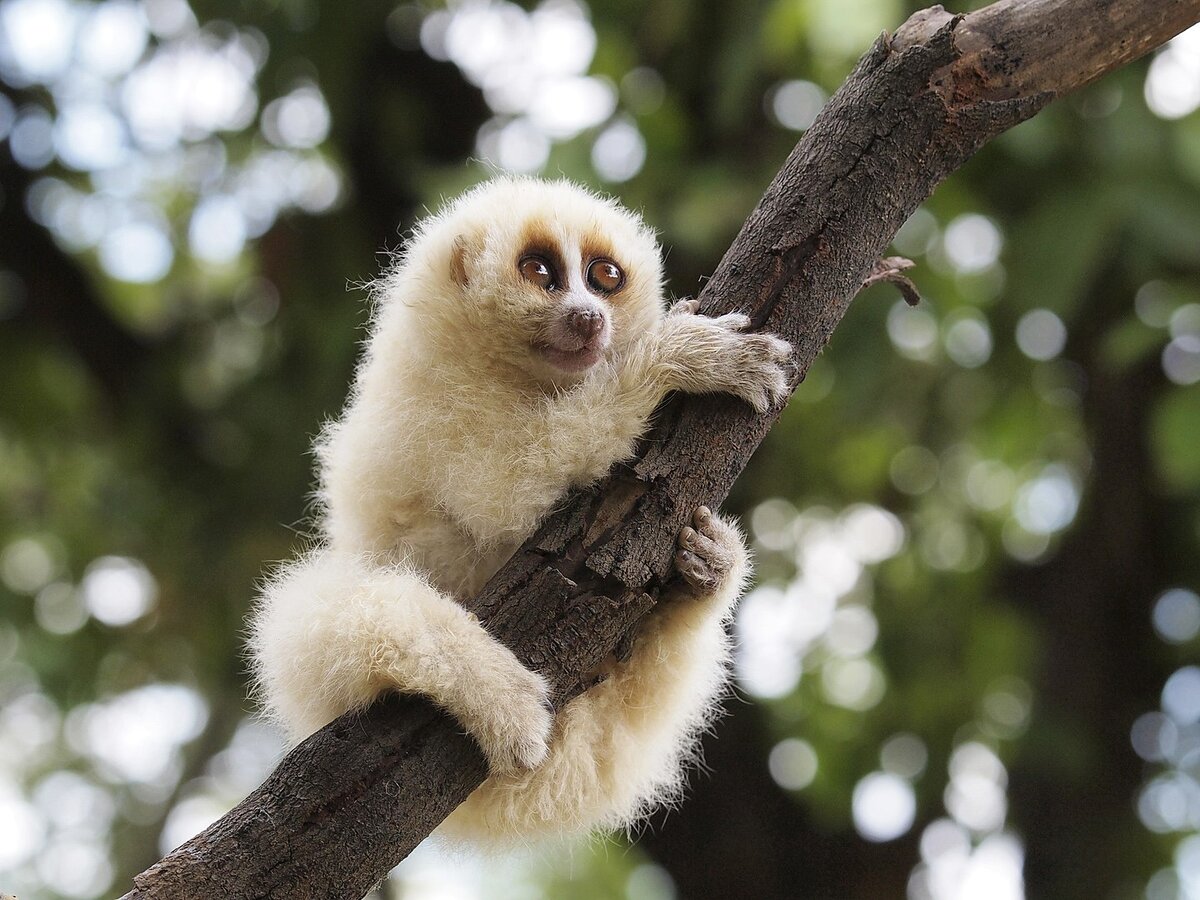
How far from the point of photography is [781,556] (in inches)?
244

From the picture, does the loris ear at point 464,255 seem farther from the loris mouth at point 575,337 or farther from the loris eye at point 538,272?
the loris mouth at point 575,337

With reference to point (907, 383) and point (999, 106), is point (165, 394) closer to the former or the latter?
point (907, 383)

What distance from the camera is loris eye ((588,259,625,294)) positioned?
3.06 metres

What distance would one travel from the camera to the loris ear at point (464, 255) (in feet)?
9.83

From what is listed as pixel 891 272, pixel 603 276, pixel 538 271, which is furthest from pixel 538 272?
pixel 891 272

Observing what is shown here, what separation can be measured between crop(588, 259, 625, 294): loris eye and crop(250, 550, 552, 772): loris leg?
0.92 meters

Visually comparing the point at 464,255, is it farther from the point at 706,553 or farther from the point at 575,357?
the point at 706,553

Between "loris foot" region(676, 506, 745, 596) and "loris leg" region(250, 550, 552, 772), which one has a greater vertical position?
"loris foot" region(676, 506, 745, 596)

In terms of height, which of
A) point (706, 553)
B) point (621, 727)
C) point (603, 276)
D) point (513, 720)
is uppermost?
point (603, 276)

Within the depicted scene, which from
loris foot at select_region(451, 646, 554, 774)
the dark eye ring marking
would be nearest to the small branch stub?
the dark eye ring marking

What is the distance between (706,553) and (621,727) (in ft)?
1.85

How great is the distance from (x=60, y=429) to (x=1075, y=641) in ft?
18.2

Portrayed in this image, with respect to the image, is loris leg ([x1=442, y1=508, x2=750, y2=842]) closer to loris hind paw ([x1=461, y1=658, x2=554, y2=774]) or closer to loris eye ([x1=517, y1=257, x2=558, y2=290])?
loris hind paw ([x1=461, y1=658, x2=554, y2=774])

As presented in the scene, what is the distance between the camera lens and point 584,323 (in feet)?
9.13
